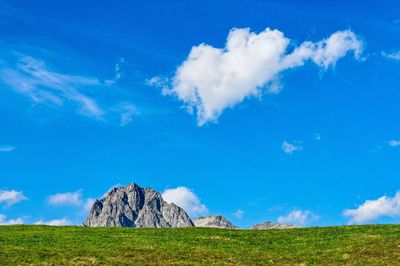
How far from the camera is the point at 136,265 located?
43188mm

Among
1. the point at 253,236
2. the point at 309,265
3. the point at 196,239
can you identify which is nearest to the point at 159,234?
the point at 196,239

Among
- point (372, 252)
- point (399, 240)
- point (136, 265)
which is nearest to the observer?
point (136, 265)

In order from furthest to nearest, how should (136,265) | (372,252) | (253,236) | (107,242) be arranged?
(253,236) < (107,242) < (372,252) < (136,265)

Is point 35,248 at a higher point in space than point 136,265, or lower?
higher

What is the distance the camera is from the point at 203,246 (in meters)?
51.2

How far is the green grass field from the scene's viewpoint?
45031 mm

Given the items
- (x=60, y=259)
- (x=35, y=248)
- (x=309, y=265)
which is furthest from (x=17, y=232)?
(x=309, y=265)

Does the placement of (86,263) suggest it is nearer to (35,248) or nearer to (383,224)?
(35,248)

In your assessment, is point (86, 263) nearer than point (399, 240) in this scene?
Yes

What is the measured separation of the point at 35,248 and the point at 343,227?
3289 cm

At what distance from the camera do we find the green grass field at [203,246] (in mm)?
45031

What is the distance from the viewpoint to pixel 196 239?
5512cm

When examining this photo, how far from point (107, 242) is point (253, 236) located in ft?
51.3

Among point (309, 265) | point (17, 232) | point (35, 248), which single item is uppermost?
point (17, 232)
